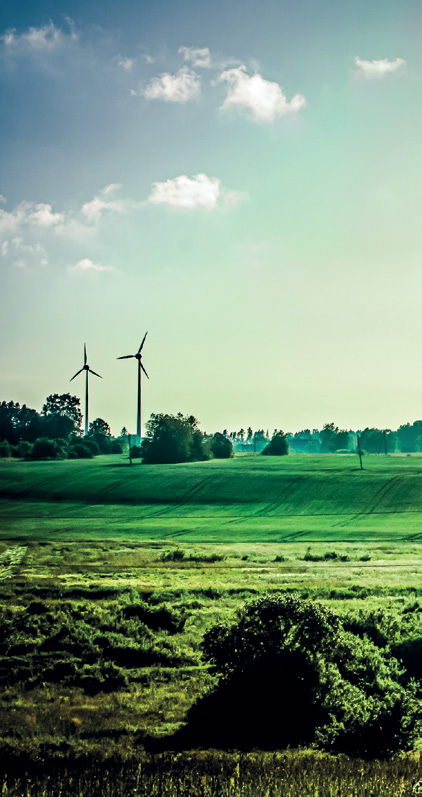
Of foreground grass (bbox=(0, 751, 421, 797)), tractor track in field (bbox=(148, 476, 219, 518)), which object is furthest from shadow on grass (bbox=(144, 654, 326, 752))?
tractor track in field (bbox=(148, 476, 219, 518))

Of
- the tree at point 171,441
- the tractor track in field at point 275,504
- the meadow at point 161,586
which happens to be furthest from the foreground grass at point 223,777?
the tree at point 171,441

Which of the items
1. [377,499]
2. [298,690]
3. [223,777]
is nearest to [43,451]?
[377,499]

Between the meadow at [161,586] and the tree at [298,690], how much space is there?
1523 millimetres

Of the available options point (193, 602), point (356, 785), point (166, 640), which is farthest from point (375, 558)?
point (356, 785)

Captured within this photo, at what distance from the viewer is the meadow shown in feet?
72.4

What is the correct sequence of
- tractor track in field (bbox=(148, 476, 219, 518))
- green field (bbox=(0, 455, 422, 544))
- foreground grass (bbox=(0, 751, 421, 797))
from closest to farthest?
foreground grass (bbox=(0, 751, 421, 797)), green field (bbox=(0, 455, 422, 544)), tractor track in field (bbox=(148, 476, 219, 518))

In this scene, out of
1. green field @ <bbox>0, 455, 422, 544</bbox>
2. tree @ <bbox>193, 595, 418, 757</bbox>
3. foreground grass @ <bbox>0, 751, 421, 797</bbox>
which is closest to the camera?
foreground grass @ <bbox>0, 751, 421, 797</bbox>

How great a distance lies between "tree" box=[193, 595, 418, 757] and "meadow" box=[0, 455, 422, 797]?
152 centimetres

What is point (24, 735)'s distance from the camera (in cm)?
2352

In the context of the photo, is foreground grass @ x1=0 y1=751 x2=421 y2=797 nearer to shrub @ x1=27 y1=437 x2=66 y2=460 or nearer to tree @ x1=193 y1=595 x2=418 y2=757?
tree @ x1=193 y1=595 x2=418 y2=757

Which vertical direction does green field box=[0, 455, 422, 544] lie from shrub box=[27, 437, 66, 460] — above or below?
below

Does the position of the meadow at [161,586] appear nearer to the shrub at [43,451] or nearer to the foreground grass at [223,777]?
the foreground grass at [223,777]

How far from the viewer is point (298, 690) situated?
87.9 ft

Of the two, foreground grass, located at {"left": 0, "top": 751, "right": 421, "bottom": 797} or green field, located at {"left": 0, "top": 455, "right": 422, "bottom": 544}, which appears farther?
green field, located at {"left": 0, "top": 455, "right": 422, "bottom": 544}
